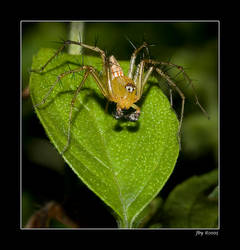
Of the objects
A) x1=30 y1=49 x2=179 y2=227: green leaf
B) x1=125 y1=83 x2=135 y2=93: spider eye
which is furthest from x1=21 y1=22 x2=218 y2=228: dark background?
x1=125 y1=83 x2=135 y2=93: spider eye

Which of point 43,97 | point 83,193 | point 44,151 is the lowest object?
point 83,193

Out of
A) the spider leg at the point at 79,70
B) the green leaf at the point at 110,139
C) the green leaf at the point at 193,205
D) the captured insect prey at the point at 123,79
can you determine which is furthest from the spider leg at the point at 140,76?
the green leaf at the point at 193,205

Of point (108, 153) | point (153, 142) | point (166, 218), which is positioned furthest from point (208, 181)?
point (108, 153)

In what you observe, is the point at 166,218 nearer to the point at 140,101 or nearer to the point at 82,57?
the point at 140,101

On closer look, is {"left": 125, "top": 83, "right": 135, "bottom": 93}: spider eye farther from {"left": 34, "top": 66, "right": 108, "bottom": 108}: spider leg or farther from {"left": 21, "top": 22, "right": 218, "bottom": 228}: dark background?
{"left": 21, "top": 22, "right": 218, "bottom": 228}: dark background

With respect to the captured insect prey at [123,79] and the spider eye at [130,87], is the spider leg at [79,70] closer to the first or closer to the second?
the captured insect prey at [123,79]
